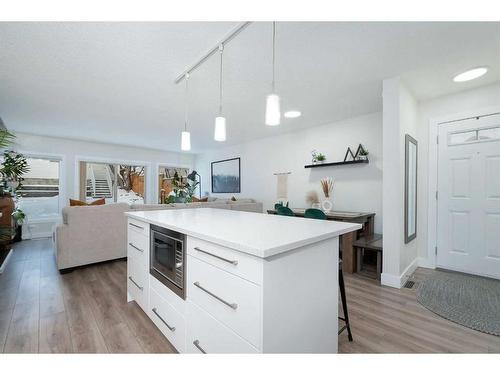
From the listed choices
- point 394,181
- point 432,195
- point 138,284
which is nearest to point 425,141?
point 432,195

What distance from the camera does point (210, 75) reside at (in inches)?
93.7

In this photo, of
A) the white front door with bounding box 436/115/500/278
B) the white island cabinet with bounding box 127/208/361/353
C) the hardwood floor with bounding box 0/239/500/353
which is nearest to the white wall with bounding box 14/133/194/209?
the hardwood floor with bounding box 0/239/500/353

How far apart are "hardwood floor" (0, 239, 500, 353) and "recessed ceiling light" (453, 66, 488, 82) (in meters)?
2.31

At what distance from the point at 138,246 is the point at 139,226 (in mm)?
183

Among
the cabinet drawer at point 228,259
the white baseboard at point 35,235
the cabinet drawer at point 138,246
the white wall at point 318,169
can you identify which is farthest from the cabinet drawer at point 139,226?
the white baseboard at point 35,235

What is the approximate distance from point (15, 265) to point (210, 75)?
3703 mm

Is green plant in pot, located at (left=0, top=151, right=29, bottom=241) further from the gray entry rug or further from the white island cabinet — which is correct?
the gray entry rug

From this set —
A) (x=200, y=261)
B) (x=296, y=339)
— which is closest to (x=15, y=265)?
(x=200, y=261)

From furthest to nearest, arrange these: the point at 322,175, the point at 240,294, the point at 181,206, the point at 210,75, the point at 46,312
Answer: the point at 322,175, the point at 181,206, the point at 210,75, the point at 46,312, the point at 240,294

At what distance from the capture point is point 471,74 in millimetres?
2316

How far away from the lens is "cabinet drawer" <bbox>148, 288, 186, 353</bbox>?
1386mm
